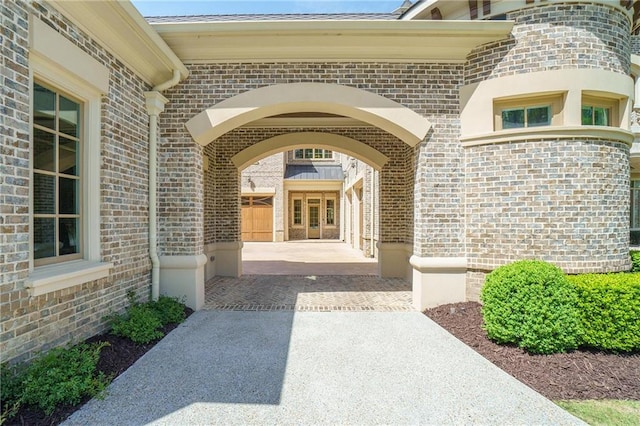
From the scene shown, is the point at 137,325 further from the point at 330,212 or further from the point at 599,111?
the point at 330,212

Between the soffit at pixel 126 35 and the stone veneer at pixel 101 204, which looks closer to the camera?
the stone veneer at pixel 101 204

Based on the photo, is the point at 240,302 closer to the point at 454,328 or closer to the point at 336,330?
the point at 336,330

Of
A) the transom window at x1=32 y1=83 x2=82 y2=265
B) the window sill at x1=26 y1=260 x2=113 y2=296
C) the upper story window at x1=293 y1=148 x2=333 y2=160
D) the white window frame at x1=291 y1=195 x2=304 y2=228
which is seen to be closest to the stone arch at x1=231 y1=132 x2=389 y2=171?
the transom window at x1=32 y1=83 x2=82 y2=265

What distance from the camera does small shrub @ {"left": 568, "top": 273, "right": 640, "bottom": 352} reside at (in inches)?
144

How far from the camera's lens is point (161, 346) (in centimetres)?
388

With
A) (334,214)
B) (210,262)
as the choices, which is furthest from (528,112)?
(334,214)

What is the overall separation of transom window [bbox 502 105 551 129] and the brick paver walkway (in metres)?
3.57

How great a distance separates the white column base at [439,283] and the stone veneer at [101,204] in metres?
4.56

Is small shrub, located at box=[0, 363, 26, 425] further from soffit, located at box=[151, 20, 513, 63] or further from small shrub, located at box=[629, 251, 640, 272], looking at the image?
small shrub, located at box=[629, 251, 640, 272]

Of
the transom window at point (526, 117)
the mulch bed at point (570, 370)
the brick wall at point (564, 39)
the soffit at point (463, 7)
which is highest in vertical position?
the soffit at point (463, 7)

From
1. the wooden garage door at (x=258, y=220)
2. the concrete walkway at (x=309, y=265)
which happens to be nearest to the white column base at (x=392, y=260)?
the concrete walkway at (x=309, y=265)

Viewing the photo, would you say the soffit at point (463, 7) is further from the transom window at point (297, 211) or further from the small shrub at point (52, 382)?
the transom window at point (297, 211)

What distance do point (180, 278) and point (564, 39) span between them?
283 inches

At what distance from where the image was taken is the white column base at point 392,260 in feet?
26.5
